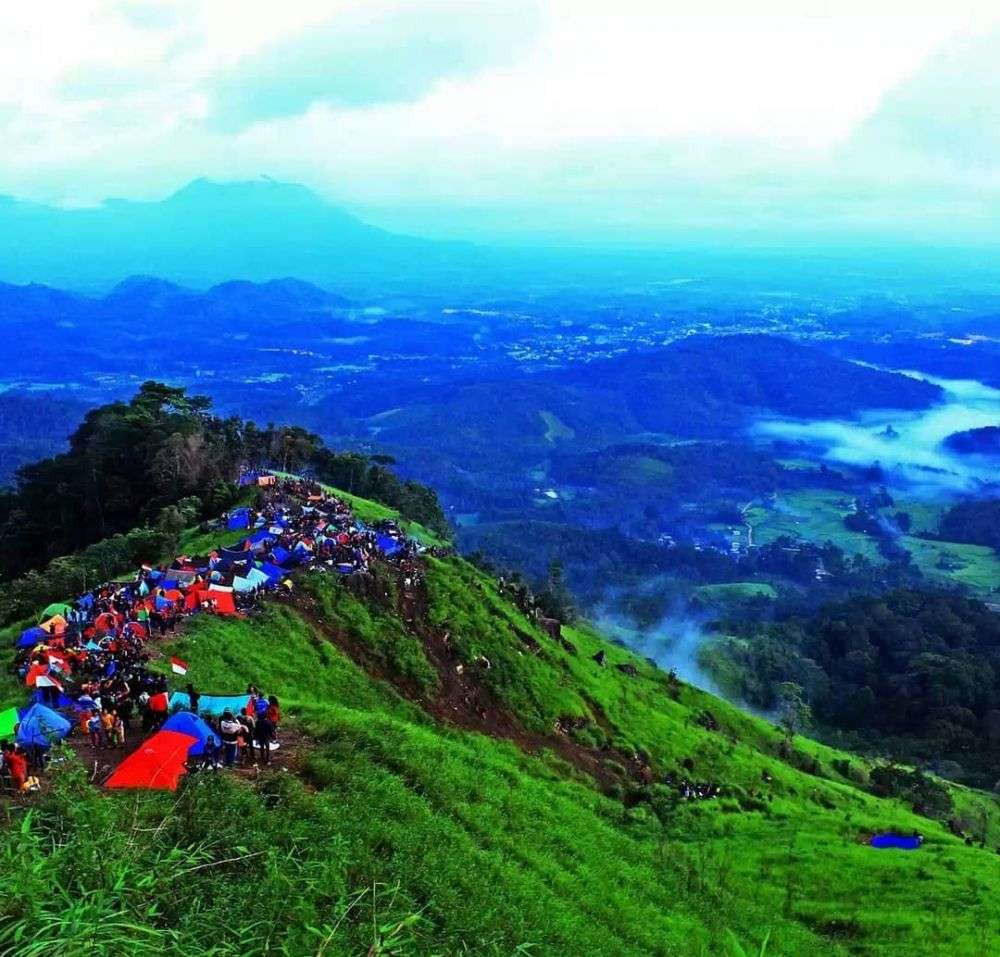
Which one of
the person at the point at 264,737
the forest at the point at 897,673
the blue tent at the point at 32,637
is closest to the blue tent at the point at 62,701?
the person at the point at 264,737

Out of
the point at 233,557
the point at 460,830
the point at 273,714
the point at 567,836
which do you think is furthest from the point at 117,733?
the point at 233,557

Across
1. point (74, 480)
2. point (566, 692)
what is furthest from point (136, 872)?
point (74, 480)

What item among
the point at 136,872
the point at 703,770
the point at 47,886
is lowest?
the point at 703,770

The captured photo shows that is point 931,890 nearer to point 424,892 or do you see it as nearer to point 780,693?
point 424,892

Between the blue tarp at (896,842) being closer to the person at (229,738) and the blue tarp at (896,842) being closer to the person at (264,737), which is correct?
the person at (264,737)

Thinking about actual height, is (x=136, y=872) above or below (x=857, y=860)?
above
